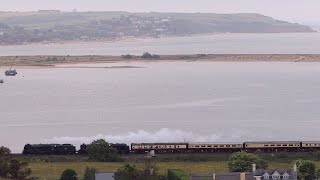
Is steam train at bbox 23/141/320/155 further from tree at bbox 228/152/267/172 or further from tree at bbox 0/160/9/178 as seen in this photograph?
tree at bbox 0/160/9/178

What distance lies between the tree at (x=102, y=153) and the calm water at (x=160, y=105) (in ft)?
25.5

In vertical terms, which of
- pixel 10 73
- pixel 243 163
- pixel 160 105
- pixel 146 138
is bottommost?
pixel 243 163

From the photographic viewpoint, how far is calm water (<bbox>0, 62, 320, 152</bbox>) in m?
56.8

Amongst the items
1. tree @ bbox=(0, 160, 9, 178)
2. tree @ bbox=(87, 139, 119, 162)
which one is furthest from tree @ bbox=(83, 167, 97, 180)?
tree @ bbox=(87, 139, 119, 162)

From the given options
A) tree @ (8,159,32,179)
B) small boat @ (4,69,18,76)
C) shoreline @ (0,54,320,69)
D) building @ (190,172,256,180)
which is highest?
shoreline @ (0,54,320,69)

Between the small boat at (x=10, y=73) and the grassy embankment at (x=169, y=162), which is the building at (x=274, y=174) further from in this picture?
the small boat at (x=10, y=73)

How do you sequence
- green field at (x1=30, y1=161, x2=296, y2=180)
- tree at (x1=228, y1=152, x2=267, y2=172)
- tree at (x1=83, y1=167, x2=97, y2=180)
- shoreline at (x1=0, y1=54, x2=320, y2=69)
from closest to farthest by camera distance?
tree at (x1=83, y1=167, x2=97, y2=180) < tree at (x1=228, y1=152, x2=267, y2=172) < green field at (x1=30, y1=161, x2=296, y2=180) < shoreline at (x1=0, y1=54, x2=320, y2=69)

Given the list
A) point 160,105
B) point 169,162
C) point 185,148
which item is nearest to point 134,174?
point 169,162

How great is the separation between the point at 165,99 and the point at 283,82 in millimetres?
18949

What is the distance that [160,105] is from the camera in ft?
238

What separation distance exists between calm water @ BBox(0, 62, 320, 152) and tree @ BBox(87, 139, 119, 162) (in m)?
7.78

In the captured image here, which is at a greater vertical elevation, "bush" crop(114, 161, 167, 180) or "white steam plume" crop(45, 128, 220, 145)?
"white steam plume" crop(45, 128, 220, 145)

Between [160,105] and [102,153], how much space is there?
29.6m

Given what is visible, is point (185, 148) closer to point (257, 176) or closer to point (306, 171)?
point (306, 171)
